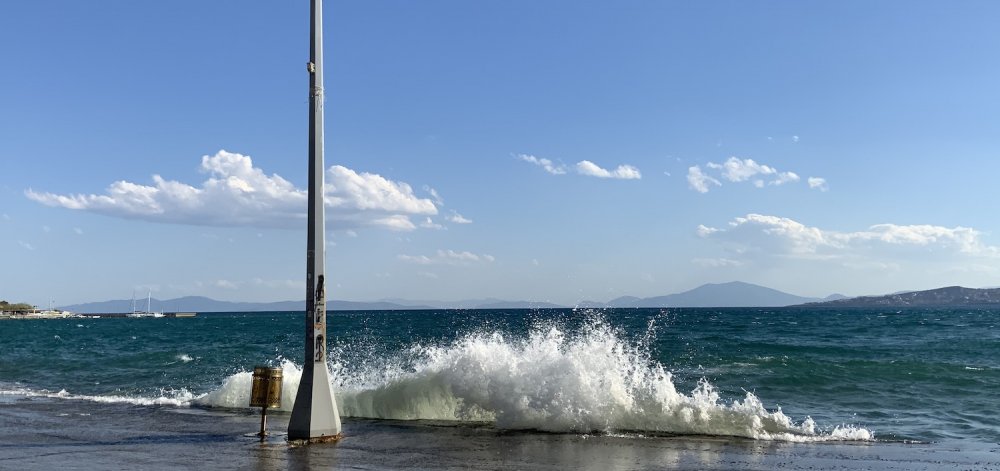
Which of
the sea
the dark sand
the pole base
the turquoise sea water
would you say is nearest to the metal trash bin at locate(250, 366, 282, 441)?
the dark sand

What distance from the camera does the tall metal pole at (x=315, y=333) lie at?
11.4 meters

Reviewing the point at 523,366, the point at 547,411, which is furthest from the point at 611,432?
the point at 523,366

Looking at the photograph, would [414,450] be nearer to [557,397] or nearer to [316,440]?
[316,440]

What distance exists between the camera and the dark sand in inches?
390

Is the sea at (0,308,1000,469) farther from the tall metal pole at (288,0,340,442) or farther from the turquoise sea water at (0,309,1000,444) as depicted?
the tall metal pole at (288,0,340,442)

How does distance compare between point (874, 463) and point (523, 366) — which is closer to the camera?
point (874, 463)

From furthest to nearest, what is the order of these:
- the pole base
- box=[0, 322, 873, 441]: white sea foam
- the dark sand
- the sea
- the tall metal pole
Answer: box=[0, 322, 873, 441]: white sea foam < the sea < the tall metal pole < the pole base < the dark sand

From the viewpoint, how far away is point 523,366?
1476 cm

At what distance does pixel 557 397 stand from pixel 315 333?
14.4ft

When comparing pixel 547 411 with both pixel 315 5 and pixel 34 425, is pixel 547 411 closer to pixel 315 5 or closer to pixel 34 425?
pixel 315 5

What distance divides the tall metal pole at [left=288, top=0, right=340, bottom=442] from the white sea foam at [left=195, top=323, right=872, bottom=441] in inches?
138

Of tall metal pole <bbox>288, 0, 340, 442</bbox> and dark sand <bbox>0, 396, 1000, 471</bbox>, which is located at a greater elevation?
tall metal pole <bbox>288, 0, 340, 442</bbox>

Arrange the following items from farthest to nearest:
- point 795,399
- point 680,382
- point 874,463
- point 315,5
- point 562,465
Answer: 1. point 680,382
2. point 795,399
3. point 315,5
4. point 874,463
5. point 562,465

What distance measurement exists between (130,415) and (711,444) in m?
10.3
